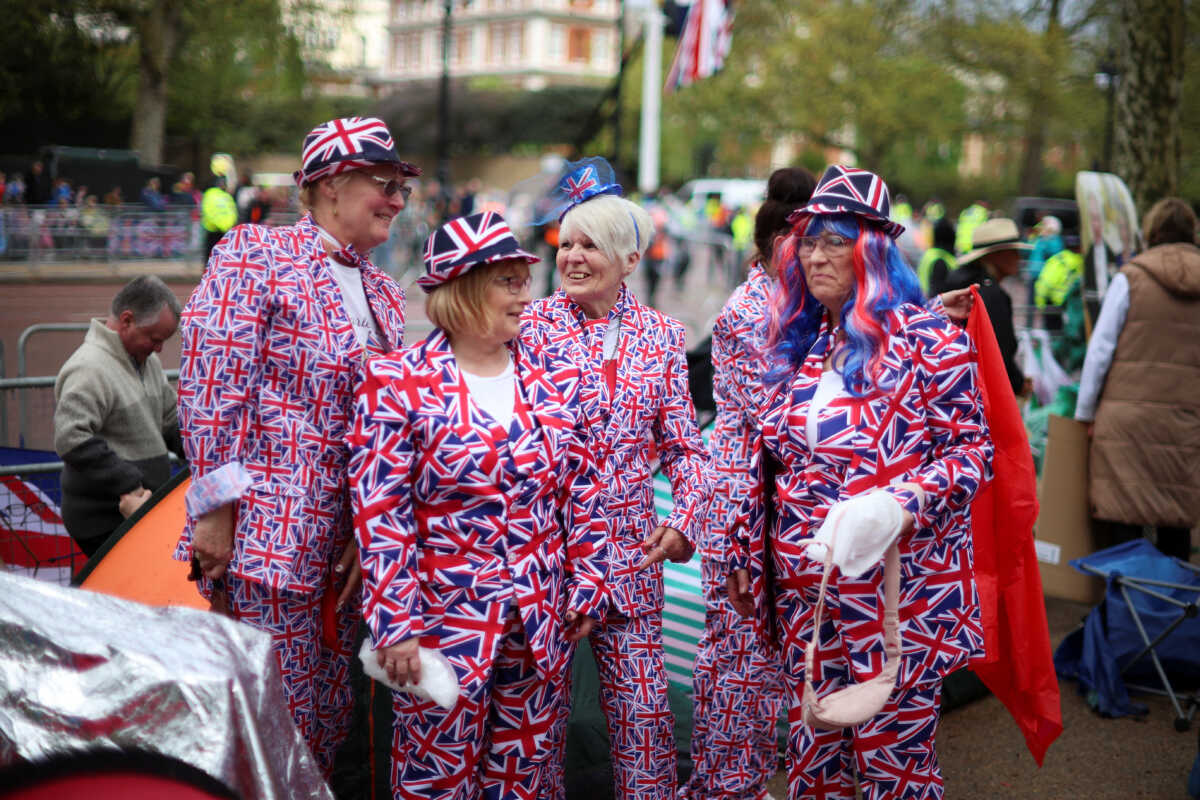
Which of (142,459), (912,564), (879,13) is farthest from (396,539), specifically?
(879,13)

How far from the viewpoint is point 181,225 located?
624 inches

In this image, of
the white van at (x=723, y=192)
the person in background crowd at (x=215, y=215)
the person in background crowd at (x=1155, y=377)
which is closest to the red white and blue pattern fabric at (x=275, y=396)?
the person in background crowd at (x=1155, y=377)

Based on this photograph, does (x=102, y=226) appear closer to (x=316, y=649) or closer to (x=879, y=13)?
(x=316, y=649)

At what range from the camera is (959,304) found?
370cm

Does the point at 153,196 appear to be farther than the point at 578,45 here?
No

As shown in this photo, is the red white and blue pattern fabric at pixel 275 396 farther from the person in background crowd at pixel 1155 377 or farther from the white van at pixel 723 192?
the white van at pixel 723 192

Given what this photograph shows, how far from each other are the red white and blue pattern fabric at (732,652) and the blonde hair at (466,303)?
1.17 m

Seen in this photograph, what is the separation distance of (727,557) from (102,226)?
1187 centimetres

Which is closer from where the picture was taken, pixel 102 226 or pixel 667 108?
pixel 102 226

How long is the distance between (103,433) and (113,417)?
0.07m

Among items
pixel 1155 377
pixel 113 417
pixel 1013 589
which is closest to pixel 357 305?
pixel 113 417

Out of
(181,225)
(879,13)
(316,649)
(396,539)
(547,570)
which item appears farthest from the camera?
(879,13)

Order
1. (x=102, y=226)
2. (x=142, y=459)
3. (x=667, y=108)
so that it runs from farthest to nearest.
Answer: (x=667, y=108) → (x=102, y=226) → (x=142, y=459)

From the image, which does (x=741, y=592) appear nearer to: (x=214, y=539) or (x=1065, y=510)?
(x=214, y=539)
